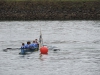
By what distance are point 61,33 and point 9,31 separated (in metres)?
9.84

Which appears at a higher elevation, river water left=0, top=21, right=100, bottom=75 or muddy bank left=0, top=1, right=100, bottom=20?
muddy bank left=0, top=1, right=100, bottom=20

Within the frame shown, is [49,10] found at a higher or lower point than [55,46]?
Answer: higher

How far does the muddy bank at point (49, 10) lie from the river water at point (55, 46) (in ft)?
16.9

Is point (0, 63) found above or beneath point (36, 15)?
beneath

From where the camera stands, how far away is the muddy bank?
114m

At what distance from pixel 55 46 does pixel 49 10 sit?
43.0 metres

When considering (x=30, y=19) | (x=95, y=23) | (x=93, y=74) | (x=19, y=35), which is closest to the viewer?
(x=93, y=74)

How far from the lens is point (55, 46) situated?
7344cm

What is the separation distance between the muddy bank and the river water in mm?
5149

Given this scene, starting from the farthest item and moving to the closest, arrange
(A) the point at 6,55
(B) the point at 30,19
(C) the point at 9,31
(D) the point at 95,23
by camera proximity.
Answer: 1. (B) the point at 30,19
2. (D) the point at 95,23
3. (C) the point at 9,31
4. (A) the point at 6,55

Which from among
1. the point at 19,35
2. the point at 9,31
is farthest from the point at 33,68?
the point at 9,31

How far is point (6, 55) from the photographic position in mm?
65750

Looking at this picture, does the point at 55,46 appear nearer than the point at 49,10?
Yes

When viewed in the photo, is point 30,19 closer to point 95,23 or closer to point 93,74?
point 95,23
